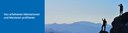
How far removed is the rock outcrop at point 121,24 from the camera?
44.6 m

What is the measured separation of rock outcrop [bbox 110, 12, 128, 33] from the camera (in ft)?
146

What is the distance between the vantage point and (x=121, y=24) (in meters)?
46.2
